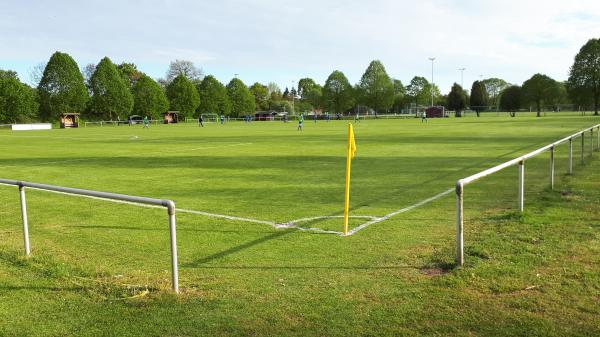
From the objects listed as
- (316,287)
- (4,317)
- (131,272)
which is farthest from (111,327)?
(316,287)

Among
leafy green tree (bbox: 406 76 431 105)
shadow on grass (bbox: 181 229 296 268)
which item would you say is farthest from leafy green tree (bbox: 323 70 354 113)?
shadow on grass (bbox: 181 229 296 268)

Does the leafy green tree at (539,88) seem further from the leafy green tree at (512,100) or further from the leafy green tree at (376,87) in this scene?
the leafy green tree at (376,87)

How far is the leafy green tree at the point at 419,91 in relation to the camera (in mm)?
139750

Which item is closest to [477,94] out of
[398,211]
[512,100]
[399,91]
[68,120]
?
[512,100]

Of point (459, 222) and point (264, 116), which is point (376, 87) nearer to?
point (264, 116)

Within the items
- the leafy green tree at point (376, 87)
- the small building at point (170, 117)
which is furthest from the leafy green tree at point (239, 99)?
the leafy green tree at point (376, 87)

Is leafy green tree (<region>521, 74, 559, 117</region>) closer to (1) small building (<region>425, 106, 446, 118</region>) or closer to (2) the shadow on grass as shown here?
(1) small building (<region>425, 106, 446, 118</region>)

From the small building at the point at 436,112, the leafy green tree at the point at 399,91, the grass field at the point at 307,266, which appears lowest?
the grass field at the point at 307,266

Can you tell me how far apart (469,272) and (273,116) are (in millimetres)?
111352

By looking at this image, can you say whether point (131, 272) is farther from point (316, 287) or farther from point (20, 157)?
point (20, 157)

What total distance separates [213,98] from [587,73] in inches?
2860

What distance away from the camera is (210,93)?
109 meters

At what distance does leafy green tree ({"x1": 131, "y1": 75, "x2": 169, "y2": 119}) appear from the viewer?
94.4m

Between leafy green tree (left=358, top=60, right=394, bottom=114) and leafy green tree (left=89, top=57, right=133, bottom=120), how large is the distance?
61269 mm
